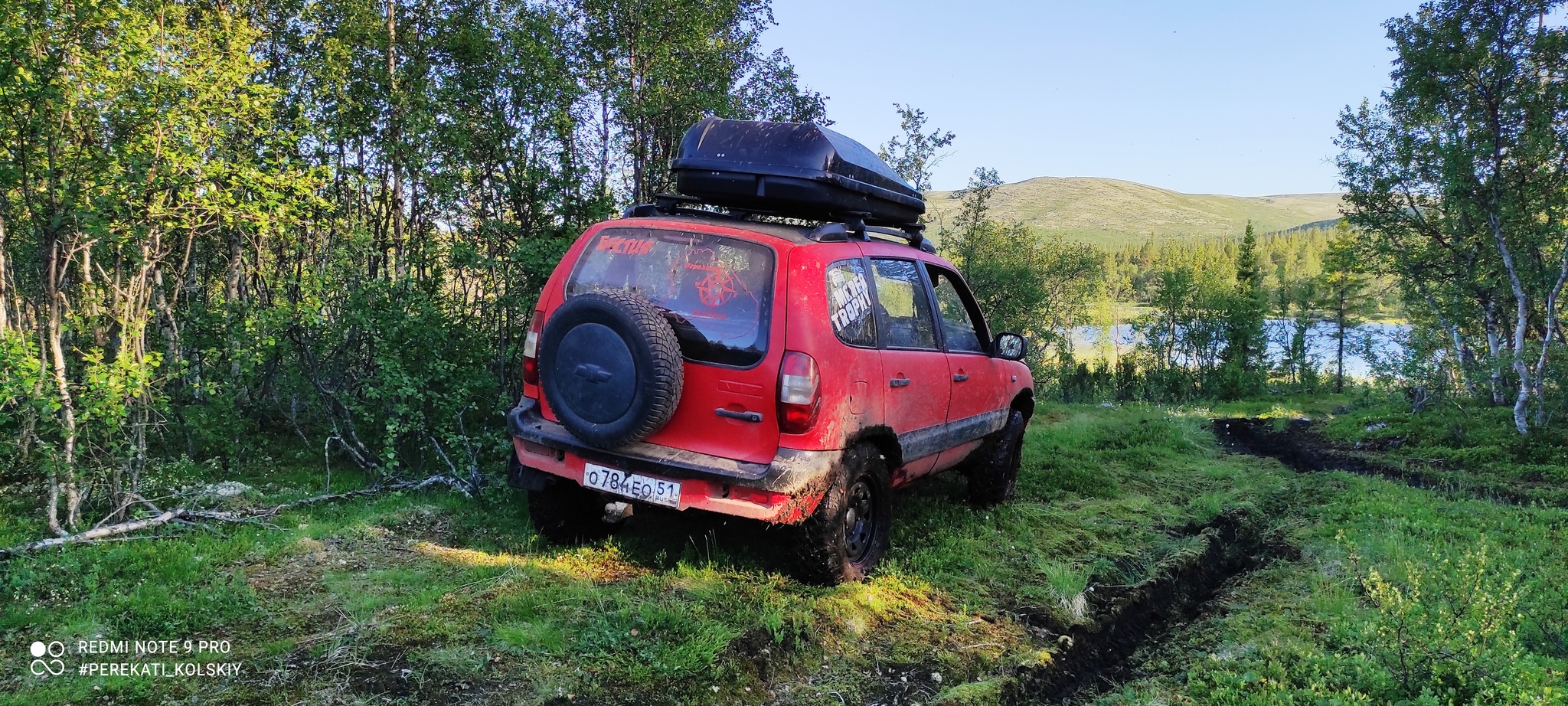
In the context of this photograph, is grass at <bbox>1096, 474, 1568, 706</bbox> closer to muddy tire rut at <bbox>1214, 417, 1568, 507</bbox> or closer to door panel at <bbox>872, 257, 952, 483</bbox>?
door panel at <bbox>872, 257, 952, 483</bbox>

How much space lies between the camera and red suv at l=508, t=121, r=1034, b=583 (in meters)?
3.31

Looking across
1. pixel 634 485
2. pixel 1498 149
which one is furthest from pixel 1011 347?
pixel 1498 149

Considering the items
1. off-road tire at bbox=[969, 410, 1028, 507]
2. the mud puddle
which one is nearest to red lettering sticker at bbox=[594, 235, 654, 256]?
the mud puddle

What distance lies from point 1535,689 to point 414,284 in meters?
6.59

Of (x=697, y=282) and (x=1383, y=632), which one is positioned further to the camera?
(x=697, y=282)

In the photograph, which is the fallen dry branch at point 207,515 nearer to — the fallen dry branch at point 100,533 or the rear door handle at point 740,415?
the fallen dry branch at point 100,533

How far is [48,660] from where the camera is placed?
2598 mm

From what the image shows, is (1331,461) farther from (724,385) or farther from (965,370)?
(724,385)

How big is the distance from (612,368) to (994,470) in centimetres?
336

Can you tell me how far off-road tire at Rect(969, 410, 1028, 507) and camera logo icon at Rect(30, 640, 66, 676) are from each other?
193 inches

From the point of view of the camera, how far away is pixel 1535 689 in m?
2.59

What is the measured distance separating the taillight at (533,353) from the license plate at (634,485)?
594 mm

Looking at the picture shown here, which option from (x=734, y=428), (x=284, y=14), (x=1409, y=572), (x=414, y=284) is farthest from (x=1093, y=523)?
(x=284, y=14)

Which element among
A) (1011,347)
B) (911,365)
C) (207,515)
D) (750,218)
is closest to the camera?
(207,515)
